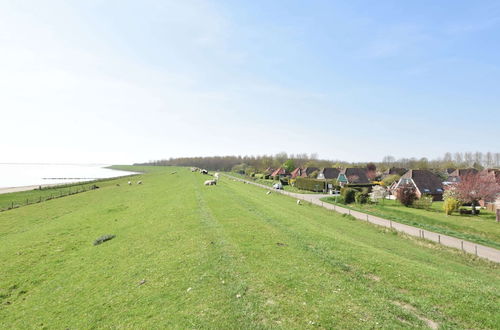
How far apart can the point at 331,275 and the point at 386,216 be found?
32.9 meters

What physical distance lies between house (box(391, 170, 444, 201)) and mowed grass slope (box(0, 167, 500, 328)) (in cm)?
4180

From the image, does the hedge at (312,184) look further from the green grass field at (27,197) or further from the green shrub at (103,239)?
the green grass field at (27,197)

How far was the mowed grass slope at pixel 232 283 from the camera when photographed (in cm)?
855

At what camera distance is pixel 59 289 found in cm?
1317

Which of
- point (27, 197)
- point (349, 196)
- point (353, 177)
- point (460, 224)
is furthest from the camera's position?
point (353, 177)

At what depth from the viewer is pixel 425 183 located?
192 ft

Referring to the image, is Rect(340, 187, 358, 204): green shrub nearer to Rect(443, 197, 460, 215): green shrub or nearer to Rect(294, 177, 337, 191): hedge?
Rect(443, 197, 460, 215): green shrub

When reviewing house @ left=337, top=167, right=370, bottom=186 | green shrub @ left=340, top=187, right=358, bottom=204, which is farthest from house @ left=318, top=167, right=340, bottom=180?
green shrub @ left=340, top=187, right=358, bottom=204

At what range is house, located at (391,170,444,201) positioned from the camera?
56844mm

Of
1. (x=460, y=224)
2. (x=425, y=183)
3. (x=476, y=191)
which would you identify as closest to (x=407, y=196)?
(x=476, y=191)

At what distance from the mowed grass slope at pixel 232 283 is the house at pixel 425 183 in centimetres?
4180

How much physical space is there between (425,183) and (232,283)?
63850mm

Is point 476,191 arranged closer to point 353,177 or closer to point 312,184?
point 353,177

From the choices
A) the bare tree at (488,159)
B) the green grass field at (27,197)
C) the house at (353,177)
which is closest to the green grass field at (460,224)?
the house at (353,177)
